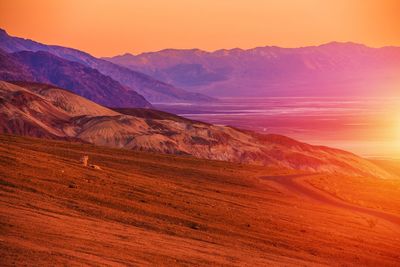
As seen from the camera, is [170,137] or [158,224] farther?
[170,137]

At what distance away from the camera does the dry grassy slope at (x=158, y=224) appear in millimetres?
23812

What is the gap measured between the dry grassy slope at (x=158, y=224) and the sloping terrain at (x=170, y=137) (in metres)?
79.8

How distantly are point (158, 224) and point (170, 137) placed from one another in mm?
106877

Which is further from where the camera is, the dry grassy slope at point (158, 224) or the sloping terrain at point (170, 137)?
the sloping terrain at point (170, 137)

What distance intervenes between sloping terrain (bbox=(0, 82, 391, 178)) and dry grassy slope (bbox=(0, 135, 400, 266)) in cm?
7980

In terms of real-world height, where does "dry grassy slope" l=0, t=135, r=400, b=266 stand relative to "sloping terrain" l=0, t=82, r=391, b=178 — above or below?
below

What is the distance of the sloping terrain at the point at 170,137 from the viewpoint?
12925cm

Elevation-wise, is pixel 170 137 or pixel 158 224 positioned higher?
pixel 170 137

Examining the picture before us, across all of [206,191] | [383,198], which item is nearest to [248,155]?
[383,198]

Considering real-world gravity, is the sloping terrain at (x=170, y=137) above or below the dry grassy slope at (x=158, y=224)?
above

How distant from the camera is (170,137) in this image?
13838 cm

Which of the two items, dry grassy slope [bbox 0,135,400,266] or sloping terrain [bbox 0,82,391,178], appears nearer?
dry grassy slope [bbox 0,135,400,266]

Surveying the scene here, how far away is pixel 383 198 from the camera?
198 ft

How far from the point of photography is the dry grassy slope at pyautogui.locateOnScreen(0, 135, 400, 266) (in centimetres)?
2381
